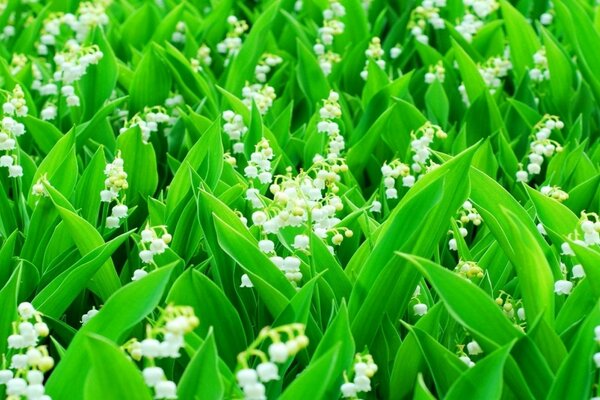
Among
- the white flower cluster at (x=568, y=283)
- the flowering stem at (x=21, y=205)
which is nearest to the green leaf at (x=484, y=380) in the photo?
the white flower cluster at (x=568, y=283)

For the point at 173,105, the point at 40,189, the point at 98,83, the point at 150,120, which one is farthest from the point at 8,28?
the point at 40,189

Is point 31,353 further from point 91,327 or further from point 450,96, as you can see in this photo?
point 450,96

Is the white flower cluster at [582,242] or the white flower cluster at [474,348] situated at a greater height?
the white flower cluster at [582,242]

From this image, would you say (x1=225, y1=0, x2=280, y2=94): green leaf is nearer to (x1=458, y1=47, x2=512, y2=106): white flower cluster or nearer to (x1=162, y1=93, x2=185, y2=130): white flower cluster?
(x1=162, y1=93, x2=185, y2=130): white flower cluster

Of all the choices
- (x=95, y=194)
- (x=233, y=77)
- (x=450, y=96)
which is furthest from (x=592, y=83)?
(x=95, y=194)

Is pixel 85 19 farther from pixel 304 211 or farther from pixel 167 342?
pixel 167 342

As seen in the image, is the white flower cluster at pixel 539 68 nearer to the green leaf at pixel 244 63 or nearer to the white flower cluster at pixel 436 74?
the white flower cluster at pixel 436 74
